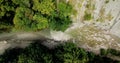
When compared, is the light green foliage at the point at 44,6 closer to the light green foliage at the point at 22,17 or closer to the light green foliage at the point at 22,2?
the light green foliage at the point at 22,2

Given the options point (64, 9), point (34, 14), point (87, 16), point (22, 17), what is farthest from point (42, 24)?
point (87, 16)

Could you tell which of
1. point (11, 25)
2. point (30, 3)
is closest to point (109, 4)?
point (30, 3)

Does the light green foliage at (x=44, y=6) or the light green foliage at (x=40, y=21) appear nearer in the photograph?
the light green foliage at (x=44, y=6)

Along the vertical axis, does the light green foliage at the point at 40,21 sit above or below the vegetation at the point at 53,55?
above

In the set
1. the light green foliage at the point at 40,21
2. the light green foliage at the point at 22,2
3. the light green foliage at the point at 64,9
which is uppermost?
the light green foliage at the point at 22,2

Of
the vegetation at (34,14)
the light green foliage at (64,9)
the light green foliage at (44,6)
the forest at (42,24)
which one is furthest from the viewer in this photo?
the light green foliage at (64,9)

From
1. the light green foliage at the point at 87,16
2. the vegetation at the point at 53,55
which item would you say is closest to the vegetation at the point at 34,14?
the light green foliage at the point at 87,16

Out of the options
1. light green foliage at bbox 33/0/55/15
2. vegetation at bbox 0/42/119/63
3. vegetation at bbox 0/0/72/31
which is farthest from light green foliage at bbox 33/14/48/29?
vegetation at bbox 0/42/119/63

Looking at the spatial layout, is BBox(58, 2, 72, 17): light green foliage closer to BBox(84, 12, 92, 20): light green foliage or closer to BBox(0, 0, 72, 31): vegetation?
BBox(0, 0, 72, 31): vegetation
